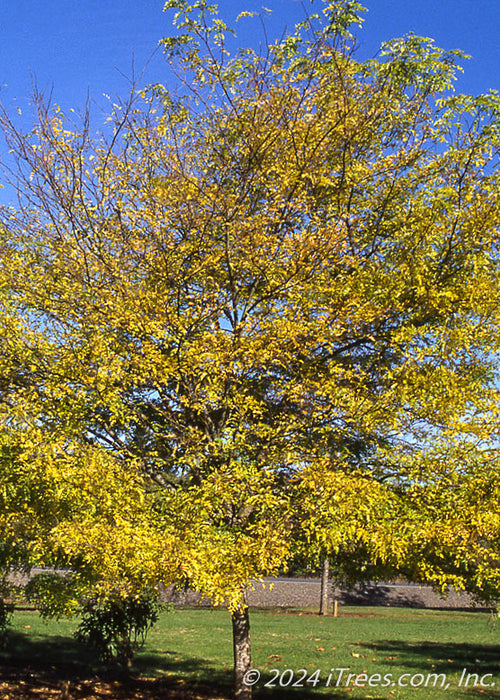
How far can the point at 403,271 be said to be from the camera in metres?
7.09

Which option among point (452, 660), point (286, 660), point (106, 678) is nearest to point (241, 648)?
point (106, 678)

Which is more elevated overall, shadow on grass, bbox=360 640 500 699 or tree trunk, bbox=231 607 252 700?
tree trunk, bbox=231 607 252 700

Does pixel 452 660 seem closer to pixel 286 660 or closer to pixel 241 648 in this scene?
pixel 286 660

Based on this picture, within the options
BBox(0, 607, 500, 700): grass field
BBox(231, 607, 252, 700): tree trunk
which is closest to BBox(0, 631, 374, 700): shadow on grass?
BBox(0, 607, 500, 700): grass field

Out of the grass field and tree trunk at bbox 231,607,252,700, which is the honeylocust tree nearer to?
tree trunk at bbox 231,607,252,700

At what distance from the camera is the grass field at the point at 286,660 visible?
10453 millimetres

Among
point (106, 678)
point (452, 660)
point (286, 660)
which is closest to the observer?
point (106, 678)

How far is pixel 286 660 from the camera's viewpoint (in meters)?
13.3

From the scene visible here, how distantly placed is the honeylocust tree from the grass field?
11.7 ft

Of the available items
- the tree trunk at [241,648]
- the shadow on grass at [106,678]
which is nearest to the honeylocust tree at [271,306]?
the tree trunk at [241,648]

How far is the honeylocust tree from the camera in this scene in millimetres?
6195

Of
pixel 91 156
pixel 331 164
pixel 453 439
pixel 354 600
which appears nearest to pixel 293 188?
pixel 331 164

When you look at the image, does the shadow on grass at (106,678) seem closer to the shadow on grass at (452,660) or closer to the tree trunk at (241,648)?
the tree trunk at (241,648)

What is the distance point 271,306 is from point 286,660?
945 cm
